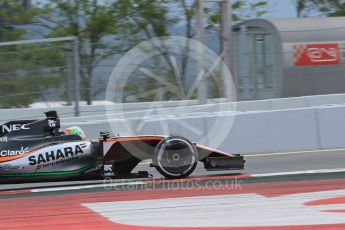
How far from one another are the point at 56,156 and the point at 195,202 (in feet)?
6.37

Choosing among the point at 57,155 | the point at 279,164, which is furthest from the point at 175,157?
the point at 279,164

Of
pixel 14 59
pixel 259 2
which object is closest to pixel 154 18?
pixel 259 2

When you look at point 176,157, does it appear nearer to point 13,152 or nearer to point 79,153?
point 79,153

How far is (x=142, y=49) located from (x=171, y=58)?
46.3 inches

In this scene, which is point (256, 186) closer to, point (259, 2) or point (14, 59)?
A: point (14, 59)

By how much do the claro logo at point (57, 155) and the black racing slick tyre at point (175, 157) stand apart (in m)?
0.89

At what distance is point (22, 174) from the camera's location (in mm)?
8180

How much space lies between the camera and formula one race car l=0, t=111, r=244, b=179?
8.17 m

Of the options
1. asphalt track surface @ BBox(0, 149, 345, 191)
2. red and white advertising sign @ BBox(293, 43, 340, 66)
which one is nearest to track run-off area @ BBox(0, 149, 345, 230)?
asphalt track surface @ BBox(0, 149, 345, 191)

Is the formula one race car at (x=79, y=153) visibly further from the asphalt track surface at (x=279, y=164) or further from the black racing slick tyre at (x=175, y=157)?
the asphalt track surface at (x=279, y=164)

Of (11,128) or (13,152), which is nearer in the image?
(13,152)

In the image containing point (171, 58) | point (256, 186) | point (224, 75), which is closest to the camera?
point (256, 186)

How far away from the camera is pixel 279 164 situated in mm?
10094

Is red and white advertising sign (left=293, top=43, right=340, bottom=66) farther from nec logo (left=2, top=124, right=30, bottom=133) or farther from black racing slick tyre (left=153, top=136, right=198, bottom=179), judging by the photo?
nec logo (left=2, top=124, right=30, bottom=133)
